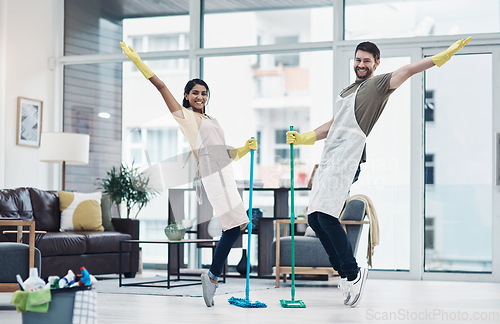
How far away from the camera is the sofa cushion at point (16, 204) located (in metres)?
5.59

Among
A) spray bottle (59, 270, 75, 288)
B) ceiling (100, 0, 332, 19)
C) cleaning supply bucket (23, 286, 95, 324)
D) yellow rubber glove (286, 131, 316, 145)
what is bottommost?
cleaning supply bucket (23, 286, 95, 324)

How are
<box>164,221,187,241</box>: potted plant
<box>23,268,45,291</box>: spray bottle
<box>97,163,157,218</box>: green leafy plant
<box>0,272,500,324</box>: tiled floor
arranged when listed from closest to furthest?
<box>23,268,45,291</box>: spray bottle → <box>0,272,500,324</box>: tiled floor → <box>164,221,187,241</box>: potted plant → <box>97,163,157,218</box>: green leafy plant

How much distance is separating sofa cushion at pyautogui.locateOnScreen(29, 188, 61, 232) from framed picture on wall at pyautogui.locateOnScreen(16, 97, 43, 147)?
50.9 inches

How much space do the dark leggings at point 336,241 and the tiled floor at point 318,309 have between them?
22 centimetres

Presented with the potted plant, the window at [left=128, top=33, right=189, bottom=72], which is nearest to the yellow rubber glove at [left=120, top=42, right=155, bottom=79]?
the potted plant

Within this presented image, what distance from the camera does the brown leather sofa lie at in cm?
550

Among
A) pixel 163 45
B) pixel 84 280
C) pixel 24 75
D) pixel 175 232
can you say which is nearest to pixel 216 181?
pixel 84 280

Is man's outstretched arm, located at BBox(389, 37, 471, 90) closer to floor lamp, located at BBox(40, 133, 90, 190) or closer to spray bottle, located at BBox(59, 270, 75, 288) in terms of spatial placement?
spray bottle, located at BBox(59, 270, 75, 288)

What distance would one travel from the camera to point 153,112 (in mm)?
7449

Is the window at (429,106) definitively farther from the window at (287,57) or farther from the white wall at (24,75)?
the white wall at (24,75)

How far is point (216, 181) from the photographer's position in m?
3.75

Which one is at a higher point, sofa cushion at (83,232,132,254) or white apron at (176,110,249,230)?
white apron at (176,110,249,230)

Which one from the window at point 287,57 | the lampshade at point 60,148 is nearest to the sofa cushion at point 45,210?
the lampshade at point 60,148

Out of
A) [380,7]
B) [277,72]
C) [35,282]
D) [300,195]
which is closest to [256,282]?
[300,195]
